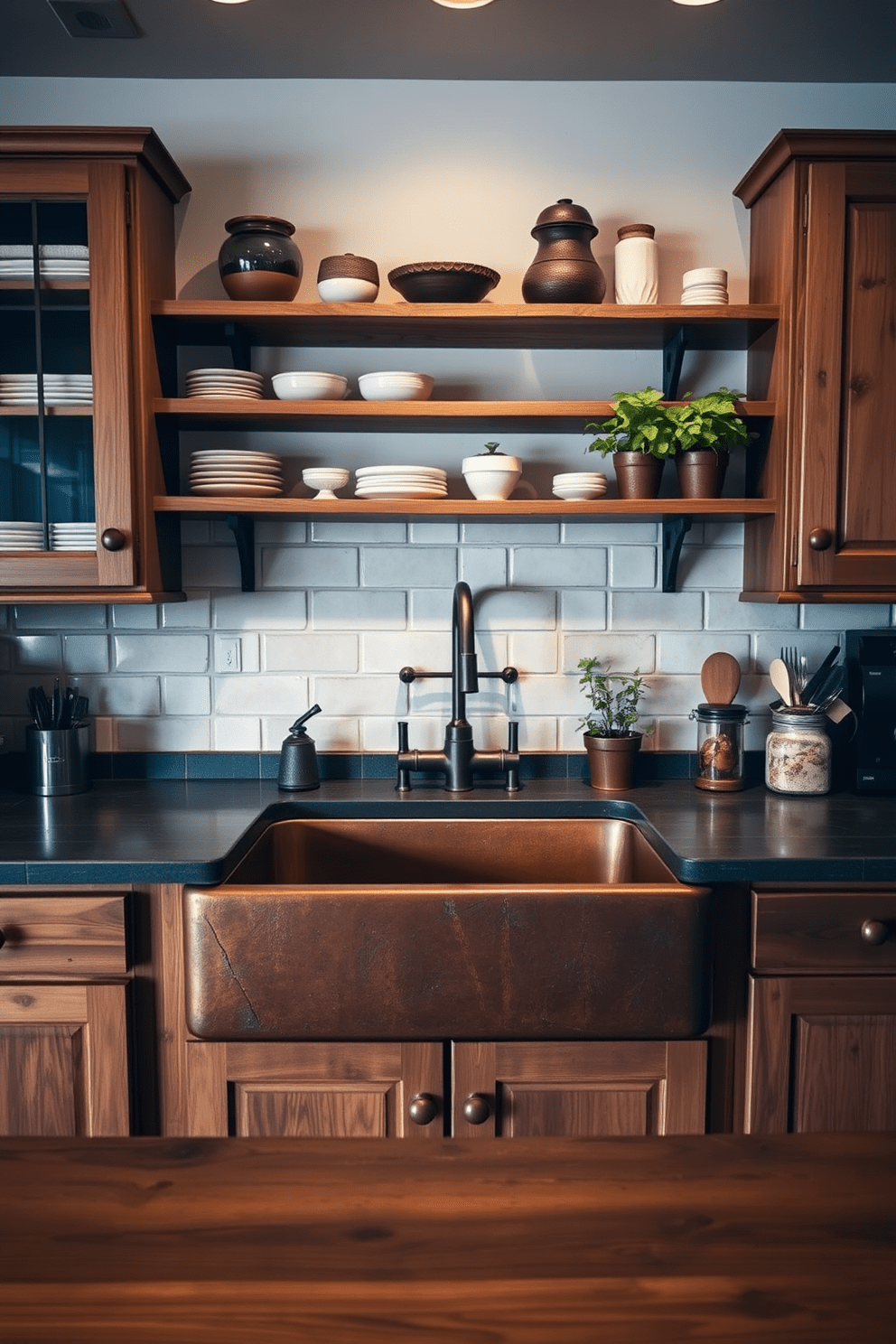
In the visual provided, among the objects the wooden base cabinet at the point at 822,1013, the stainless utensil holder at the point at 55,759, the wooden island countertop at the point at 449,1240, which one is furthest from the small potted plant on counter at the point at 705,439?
the wooden island countertop at the point at 449,1240

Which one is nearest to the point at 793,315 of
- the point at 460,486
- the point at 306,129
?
the point at 460,486

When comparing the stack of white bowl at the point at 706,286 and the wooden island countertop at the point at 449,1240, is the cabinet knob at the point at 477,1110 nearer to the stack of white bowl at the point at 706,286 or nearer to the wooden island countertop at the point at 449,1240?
the wooden island countertop at the point at 449,1240

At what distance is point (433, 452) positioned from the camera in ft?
7.66

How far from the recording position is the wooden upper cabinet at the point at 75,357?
1.97 meters

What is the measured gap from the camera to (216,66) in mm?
2238

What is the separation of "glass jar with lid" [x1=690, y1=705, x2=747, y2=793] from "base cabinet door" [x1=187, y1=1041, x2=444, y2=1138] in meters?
0.90

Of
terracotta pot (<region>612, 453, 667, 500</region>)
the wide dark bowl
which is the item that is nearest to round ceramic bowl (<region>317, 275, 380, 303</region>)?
the wide dark bowl

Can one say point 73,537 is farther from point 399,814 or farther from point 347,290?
point 399,814

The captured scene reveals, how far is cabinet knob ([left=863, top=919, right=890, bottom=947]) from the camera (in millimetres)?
1678

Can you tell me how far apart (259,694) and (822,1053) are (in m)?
1.39

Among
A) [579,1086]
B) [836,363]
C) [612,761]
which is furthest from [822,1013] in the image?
[836,363]

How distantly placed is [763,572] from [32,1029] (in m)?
1.66

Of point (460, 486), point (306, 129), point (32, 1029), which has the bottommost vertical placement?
point (32, 1029)

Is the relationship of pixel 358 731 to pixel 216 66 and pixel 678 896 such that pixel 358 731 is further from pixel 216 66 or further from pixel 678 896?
pixel 216 66
